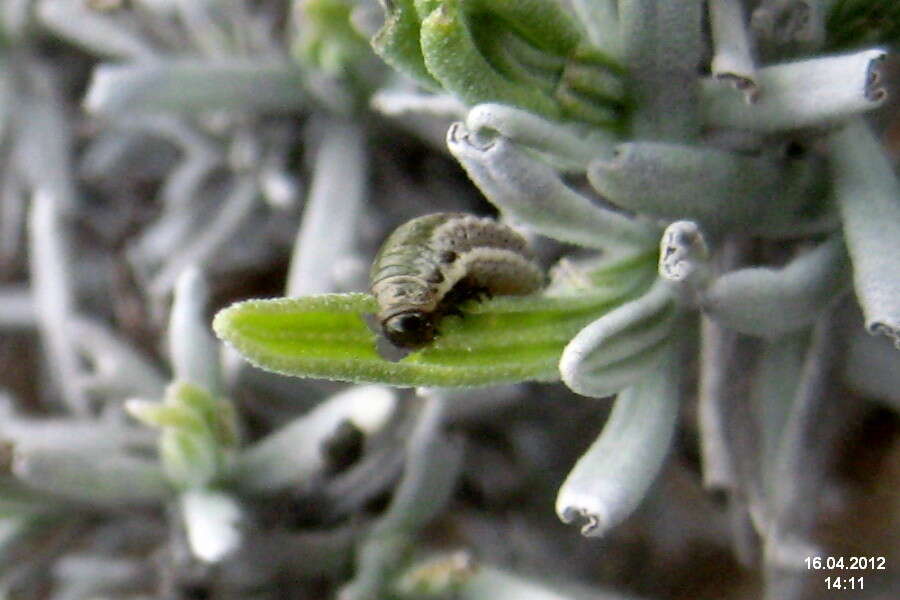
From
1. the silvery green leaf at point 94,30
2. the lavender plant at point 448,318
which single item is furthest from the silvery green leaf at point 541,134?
the silvery green leaf at point 94,30

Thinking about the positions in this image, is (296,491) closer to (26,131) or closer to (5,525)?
(5,525)

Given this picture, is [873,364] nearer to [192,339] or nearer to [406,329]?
[406,329]

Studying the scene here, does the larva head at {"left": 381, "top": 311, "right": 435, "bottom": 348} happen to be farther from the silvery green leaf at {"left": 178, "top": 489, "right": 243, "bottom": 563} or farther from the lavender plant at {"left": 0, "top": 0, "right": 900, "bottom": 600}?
the silvery green leaf at {"left": 178, "top": 489, "right": 243, "bottom": 563}

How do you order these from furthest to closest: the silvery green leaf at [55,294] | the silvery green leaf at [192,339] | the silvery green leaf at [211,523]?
the silvery green leaf at [55,294]
the silvery green leaf at [192,339]
the silvery green leaf at [211,523]

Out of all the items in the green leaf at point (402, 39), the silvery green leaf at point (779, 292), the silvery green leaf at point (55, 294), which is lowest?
the silvery green leaf at point (779, 292)

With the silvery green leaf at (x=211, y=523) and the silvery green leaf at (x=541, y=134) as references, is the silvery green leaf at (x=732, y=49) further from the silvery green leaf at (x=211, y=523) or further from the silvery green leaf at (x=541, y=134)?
the silvery green leaf at (x=211, y=523)

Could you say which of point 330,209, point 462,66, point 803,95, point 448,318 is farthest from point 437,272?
point 330,209

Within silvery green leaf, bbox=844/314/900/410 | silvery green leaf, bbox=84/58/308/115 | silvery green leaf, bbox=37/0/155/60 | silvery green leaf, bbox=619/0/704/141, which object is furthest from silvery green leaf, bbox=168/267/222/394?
silvery green leaf, bbox=844/314/900/410

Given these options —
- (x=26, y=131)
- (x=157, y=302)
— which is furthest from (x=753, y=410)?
(x=26, y=131)
